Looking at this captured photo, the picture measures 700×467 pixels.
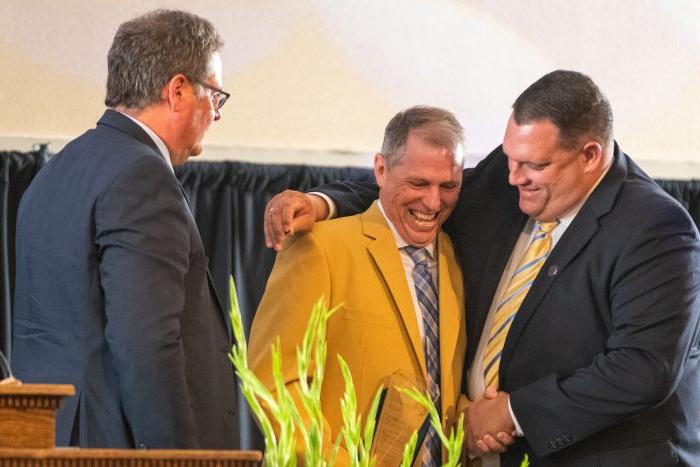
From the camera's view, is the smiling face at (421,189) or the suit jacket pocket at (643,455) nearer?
the suit jacket pocket at (643,455)

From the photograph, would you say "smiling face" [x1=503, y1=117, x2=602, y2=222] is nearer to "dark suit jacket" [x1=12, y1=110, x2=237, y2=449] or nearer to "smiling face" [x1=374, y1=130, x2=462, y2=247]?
"smiling face" [x1=374, y1=130, x2=462, y2=247]

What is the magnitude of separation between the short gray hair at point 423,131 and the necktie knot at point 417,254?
0.20m

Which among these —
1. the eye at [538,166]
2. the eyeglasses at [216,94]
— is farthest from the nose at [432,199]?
the eyeglasses at [216,94]

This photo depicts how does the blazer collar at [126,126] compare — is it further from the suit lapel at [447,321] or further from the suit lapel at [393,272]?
the suit lapel at [447,321]

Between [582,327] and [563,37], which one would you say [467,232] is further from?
[563,37]

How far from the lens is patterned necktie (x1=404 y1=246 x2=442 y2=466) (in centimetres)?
270

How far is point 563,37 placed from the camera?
479 cm

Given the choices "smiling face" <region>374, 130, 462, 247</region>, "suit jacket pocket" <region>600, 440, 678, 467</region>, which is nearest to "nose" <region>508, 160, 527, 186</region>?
Answer: "smiling face" <region>374, 130, 462, 247</region>

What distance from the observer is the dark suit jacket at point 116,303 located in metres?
2.29

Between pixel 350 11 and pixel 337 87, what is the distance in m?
0.29

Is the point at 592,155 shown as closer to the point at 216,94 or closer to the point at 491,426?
the point at 491,426

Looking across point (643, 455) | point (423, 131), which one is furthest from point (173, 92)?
point (643, 455)

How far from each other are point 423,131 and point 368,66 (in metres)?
1.87

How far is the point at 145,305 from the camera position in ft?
7.47
